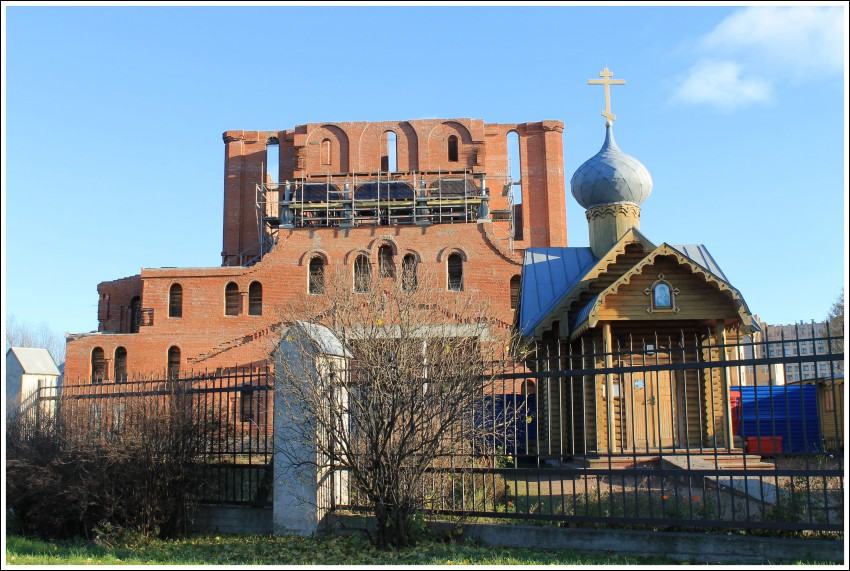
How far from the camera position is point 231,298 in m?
35.0

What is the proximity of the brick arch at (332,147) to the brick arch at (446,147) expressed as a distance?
4.31 metres

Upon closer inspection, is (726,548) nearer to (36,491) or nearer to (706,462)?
(706,462)

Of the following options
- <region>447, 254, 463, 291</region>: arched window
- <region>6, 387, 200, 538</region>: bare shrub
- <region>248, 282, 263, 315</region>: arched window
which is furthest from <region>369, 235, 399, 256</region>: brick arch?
<region>6, 387, 200, 538</region>: bare shrub

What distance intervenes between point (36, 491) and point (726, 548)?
7.79m

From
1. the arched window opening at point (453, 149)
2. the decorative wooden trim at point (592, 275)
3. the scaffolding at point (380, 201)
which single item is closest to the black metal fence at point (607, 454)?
the decorative wooden trim at point (592, 275)

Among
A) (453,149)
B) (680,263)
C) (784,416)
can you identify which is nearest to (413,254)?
(453,149)

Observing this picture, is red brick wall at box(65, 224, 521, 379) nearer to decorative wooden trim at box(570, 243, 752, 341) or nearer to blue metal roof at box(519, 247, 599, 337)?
blue metal roof at box(519, 247, 599, 337)

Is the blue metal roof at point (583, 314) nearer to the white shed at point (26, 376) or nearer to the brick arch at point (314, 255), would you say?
the white shed at point (26, 376)

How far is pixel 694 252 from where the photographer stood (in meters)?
15.8

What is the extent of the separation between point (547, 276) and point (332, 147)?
95.3 feet

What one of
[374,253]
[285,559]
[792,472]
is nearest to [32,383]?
[285,559]

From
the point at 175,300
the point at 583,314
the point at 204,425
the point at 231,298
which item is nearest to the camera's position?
the point at 204,425

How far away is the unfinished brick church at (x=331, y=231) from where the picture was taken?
1352 inches

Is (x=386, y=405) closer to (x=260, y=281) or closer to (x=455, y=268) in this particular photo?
(x=455, y=268)
